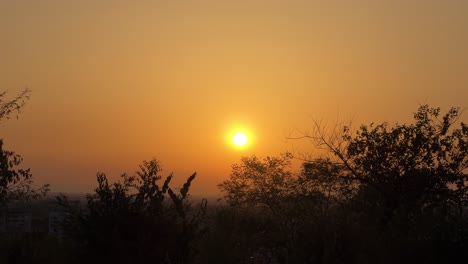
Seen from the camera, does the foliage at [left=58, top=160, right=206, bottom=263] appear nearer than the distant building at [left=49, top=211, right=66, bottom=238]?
Yes

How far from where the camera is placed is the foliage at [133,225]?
12117 millimetres

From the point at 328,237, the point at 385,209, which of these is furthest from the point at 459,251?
the point at 385,209

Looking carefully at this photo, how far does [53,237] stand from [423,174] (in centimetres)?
1358

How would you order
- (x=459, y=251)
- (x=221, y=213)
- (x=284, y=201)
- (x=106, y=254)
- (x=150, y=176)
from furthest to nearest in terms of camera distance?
(x=284, y=201) → (x=221, y=213) → (x=459, y=251) → (x=150, y=176) → (x=106, y=254)

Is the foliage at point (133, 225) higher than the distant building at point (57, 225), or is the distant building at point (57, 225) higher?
the distant building at point (57, 225)

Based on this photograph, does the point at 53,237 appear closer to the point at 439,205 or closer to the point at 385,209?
the point at 385,209

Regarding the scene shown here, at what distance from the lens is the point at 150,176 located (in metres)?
13.1

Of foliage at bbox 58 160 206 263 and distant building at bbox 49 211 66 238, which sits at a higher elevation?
distant building at bbox 49 211 66 238

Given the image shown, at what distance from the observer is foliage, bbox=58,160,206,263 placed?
477 inches

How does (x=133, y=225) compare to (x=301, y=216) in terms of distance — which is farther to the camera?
(x=301, y=216)

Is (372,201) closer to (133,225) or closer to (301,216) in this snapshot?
(301,216)

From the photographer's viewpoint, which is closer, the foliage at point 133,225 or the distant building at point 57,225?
the foliage at point 133,225

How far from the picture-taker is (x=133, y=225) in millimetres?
12258

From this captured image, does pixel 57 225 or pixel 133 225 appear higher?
pixel 57 225
